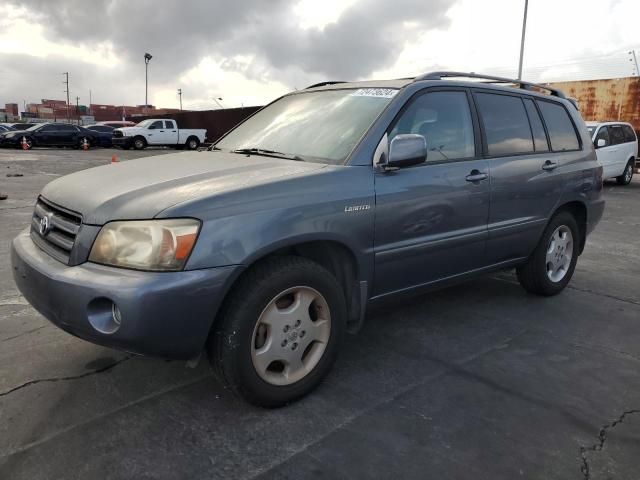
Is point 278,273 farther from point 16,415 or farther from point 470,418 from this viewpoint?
point 16,415

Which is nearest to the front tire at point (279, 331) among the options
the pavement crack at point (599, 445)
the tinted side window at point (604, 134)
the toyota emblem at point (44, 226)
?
the toyota emblem at point (44, 226)

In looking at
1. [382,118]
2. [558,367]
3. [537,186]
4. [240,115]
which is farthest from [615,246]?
[240,115]

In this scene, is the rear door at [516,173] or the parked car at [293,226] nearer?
the parked car at [293,226]

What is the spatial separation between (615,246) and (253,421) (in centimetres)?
605

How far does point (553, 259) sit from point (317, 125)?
251 cm

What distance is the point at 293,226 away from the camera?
2598mm

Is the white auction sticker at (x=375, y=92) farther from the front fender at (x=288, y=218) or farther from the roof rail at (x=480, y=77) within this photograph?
the front fender at (x=288, y=218)

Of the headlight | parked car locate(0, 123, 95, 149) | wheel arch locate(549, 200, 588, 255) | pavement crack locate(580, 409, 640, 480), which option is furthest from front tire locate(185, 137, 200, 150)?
pavement crack locate(580, 409, 640, 480)

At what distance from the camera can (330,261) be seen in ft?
9.78

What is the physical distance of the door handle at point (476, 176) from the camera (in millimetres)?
3518

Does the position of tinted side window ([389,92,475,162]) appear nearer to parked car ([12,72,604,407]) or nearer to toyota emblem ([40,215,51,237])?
parked car ([12,72,604,407])

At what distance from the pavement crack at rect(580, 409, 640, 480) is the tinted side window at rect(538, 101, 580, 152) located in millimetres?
2396

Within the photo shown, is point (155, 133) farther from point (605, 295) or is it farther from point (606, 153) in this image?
point (605, 295)

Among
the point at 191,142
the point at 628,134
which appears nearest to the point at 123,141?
the point at 191,142
